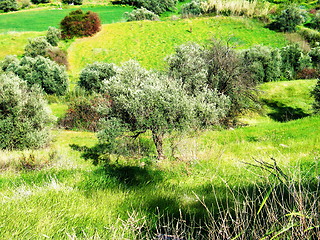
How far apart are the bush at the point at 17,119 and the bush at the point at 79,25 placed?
2838 centimetres

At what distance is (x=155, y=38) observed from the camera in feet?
130

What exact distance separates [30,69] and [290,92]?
28.9 meters

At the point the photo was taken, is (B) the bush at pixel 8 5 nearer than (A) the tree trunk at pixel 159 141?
No

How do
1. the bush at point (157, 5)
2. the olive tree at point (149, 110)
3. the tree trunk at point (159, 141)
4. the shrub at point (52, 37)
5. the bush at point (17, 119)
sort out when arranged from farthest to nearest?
1. the bush at point (157, 5)
2. the shrub at point (52, 37)
3. the bush at point (17, 119)
4. the tree trunk at point (159, 141)
5. the olive tree at point (149, 110)

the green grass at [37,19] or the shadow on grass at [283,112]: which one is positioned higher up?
the green grass at [37,19]

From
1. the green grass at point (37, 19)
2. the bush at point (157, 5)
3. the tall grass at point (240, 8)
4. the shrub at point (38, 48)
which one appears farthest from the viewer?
the bush at point (157, 5)

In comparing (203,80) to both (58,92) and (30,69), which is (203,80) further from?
(30,69)

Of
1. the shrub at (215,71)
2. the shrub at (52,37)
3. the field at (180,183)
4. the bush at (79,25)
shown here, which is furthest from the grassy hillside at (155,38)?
the shrub at (215,71)

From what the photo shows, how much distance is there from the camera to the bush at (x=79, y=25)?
126ft

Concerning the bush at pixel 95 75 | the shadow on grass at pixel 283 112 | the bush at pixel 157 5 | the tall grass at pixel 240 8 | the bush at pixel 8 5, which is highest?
the bush at pixel 8 5

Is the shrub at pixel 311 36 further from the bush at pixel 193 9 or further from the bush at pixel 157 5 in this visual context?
the bush at pixel 157 5

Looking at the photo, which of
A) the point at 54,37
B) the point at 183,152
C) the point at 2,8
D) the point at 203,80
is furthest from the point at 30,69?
the point at 2,8

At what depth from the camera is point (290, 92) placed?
2378cm

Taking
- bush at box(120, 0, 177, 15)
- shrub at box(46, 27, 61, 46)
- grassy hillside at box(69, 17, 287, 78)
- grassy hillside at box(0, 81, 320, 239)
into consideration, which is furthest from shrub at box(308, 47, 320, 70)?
bush at box(120, 0, 177, 15)
